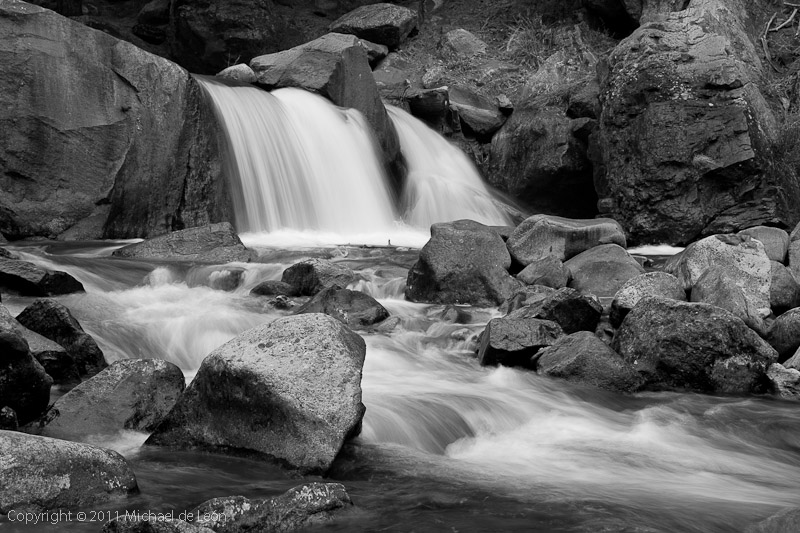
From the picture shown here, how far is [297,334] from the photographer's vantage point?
15.0 ft

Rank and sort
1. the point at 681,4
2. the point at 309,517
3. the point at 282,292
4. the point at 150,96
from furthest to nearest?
the point at 681,4, the point at 150,96, the point at 282,292, the point at 309,517

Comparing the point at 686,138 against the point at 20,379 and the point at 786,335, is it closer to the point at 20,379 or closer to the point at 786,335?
the point at 786,335

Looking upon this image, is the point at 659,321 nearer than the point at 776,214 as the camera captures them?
Yes

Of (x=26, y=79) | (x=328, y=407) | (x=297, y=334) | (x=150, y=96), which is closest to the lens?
(x=328, y=407)

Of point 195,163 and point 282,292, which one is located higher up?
point 195,163

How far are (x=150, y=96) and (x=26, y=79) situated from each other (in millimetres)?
1462

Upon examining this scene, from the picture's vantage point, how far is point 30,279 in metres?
6.96

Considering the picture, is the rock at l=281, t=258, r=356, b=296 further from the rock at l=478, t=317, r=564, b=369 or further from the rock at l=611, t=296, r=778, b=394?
the rock at l=611, t=296, r=778, b=394

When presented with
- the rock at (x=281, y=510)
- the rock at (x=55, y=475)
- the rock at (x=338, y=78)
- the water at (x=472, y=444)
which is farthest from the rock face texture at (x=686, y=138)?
the rock at (x=55, y=475)

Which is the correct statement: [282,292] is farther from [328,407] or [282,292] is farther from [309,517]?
[309,517]

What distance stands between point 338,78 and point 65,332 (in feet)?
30.2

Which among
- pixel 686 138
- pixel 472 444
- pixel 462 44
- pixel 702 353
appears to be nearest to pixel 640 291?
pixel 702 353

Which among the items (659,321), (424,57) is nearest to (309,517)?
(659,321)

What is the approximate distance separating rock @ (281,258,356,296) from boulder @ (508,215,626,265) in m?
1.91
